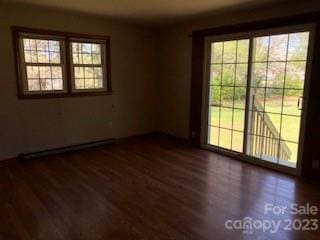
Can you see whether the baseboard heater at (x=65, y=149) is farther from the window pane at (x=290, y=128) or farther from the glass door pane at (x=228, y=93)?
the window pane at (x=290, y=128)

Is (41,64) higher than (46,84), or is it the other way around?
(41,64)

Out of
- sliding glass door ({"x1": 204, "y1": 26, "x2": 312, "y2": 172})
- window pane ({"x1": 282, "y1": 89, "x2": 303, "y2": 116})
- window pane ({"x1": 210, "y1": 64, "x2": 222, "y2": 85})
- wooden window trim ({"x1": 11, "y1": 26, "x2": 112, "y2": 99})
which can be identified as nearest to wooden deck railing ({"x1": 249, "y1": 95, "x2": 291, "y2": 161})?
sliding glass door ({"x1": 204, "y1": 26, "x2": 312, "y2": 172})

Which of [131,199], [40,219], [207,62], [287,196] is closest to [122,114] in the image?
[207,62]

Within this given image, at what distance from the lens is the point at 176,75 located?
5.34 m

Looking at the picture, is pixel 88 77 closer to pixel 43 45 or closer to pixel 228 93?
pixel 43 45

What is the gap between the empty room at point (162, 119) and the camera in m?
2.57

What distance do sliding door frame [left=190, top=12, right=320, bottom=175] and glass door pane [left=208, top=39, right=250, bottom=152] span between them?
112mm

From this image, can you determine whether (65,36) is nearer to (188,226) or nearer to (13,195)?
(13,195)

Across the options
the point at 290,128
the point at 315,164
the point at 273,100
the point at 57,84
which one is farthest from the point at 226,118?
the point at 57,84

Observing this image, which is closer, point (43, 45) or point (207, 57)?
point (43, 45)

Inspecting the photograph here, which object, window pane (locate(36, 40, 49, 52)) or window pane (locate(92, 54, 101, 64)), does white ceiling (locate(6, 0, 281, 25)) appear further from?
window pane (locate(92, 54, 101, 64))

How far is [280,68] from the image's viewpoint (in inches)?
142

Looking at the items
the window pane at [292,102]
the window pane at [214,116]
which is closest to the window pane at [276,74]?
the window pane at [292,102]

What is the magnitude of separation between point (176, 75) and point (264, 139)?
2.29 m
